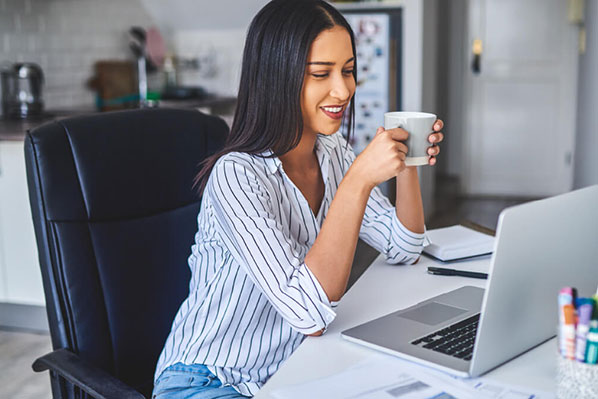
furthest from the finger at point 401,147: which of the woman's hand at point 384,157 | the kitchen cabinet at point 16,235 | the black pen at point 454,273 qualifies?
the kitchen cabinet at point 16,235

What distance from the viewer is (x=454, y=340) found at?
963 mm

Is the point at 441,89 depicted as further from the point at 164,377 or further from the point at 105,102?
the point at 164,377

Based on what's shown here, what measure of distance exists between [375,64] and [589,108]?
1245 millimetres

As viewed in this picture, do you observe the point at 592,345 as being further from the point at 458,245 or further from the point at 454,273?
the point at 458,245

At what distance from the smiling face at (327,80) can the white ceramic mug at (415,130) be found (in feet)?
0.40

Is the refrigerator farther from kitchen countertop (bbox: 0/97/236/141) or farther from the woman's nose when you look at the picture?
the woman's nose

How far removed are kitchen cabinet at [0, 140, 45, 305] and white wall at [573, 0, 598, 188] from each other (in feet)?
8.81

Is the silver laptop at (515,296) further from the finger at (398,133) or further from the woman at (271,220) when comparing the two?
the finger at (398,133)

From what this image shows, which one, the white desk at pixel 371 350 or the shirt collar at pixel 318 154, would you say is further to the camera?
the shirt collar at pixel 318 154

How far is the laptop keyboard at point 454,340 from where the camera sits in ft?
3.04

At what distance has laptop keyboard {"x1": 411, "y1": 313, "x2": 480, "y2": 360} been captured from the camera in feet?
3.04

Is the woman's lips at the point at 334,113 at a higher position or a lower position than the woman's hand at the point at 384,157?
higher

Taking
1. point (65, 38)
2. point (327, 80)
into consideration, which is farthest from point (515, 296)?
point (65, 38)

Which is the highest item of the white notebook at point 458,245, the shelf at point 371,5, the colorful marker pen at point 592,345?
the shelf at point 371,5
